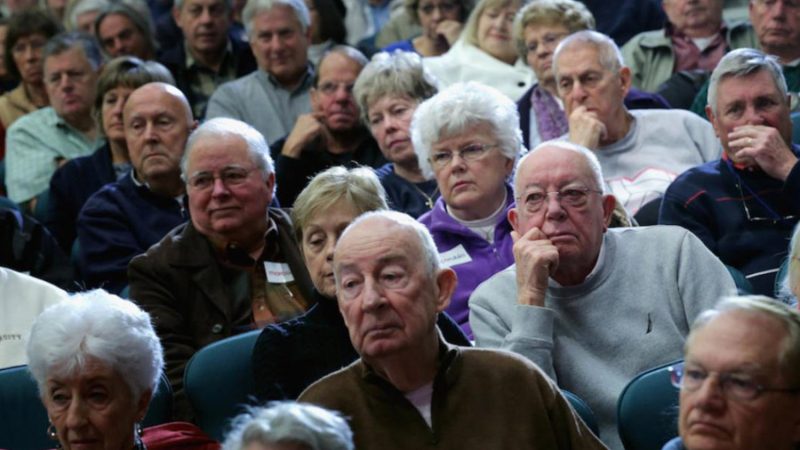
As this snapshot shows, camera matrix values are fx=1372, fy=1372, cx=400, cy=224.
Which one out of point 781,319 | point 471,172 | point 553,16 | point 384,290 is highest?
point 781,319

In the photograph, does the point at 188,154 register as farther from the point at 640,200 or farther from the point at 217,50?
the point at 217,50

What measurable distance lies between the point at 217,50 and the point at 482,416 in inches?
156

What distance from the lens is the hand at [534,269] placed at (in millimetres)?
3445

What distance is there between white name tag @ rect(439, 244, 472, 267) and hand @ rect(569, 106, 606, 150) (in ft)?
2.78

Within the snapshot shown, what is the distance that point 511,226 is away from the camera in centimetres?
412

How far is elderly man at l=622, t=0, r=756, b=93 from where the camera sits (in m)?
6.00

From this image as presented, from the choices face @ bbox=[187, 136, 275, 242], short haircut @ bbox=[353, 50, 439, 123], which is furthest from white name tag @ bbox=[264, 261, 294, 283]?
short haircut @ bbox=[353, 50, 439, 123]

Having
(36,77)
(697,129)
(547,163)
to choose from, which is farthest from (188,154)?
(36,77)

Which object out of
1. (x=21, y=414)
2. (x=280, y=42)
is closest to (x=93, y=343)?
(x=21, y=414)

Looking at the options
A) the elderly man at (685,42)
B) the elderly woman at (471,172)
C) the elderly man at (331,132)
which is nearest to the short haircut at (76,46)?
the elderly man at (331,132)

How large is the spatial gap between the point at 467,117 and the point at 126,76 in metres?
1.71

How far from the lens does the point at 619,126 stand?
4.90 m

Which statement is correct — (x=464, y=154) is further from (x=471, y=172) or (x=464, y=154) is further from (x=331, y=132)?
(x=331, y=132)

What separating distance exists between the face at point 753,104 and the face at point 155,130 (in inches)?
74.0
